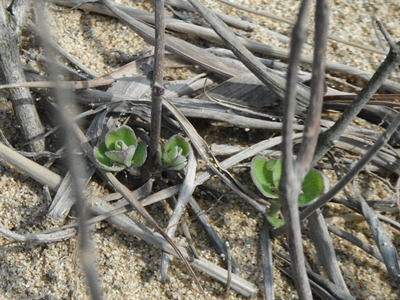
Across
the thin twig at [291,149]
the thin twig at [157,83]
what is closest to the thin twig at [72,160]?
the thin twig at [291,149]

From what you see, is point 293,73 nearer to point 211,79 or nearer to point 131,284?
point 131,284

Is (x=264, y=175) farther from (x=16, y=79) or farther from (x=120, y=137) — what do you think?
(x=16, y=79)

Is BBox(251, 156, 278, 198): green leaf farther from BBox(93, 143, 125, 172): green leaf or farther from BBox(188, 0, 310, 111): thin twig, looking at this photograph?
BBox(93, 143, 125, 172): green leaf

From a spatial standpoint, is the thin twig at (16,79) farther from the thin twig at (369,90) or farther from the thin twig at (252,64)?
the thin twig at (369,90)

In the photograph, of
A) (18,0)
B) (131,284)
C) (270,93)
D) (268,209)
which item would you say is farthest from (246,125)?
(18,0)

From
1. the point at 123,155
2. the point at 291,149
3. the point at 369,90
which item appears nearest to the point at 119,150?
the point at 123,155
